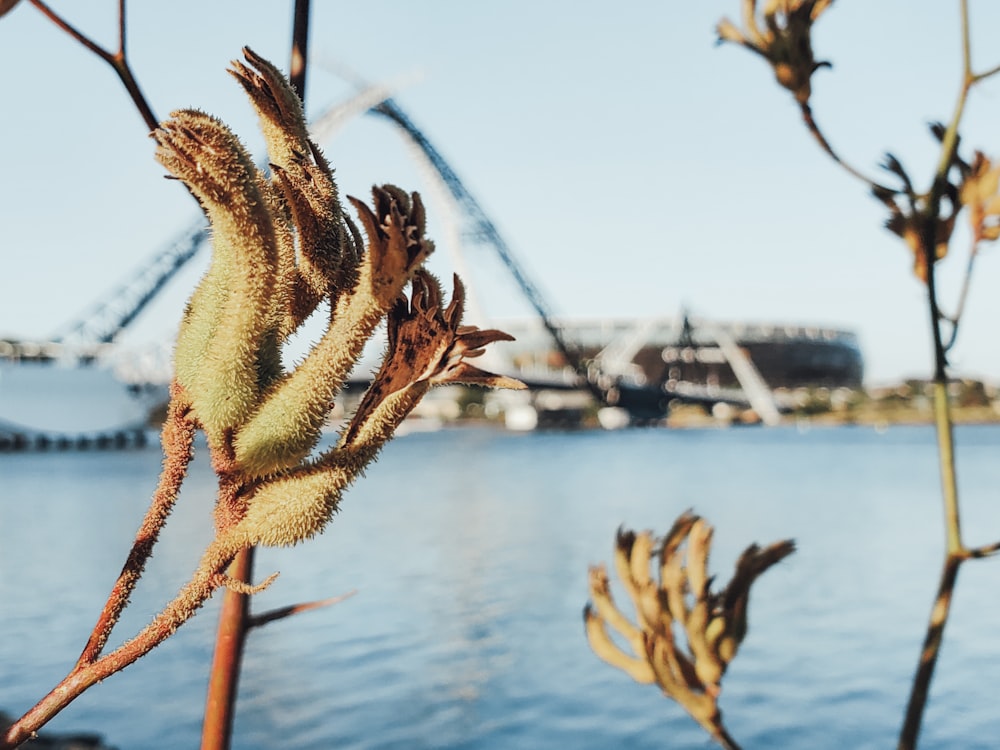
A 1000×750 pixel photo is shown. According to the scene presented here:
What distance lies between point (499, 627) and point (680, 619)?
21.2 m

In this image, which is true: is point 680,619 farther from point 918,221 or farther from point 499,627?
point 499,627

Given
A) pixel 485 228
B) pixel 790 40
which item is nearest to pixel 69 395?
pixel 485 228

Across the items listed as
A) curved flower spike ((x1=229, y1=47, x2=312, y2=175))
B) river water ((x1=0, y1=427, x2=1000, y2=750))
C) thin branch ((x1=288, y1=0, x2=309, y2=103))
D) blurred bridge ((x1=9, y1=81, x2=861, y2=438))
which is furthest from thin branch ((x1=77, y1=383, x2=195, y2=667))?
blurred bridge ((x1=9, y1=81, x2=861, y2=438))

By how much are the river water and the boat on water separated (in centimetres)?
3180

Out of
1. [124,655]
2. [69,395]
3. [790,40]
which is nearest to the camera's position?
[124,655]

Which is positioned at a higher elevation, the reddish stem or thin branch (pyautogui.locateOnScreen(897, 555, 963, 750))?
the reddish stem

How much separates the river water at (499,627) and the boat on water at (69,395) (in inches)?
1252

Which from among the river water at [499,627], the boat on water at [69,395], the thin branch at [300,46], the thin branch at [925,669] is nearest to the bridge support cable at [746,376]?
the boat on water at [69,395]

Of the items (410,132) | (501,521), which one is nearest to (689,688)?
(501,521)

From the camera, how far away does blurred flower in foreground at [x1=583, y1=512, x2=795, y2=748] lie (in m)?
1.25

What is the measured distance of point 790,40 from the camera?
1491mm

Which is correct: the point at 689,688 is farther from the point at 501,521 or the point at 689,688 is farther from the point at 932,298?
the point at 501,521

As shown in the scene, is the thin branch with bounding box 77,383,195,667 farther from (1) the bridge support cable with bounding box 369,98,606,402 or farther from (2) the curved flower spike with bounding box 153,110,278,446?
(1) the bridge support cable with bounding box 369,98,606,402

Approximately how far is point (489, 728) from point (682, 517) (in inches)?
589
